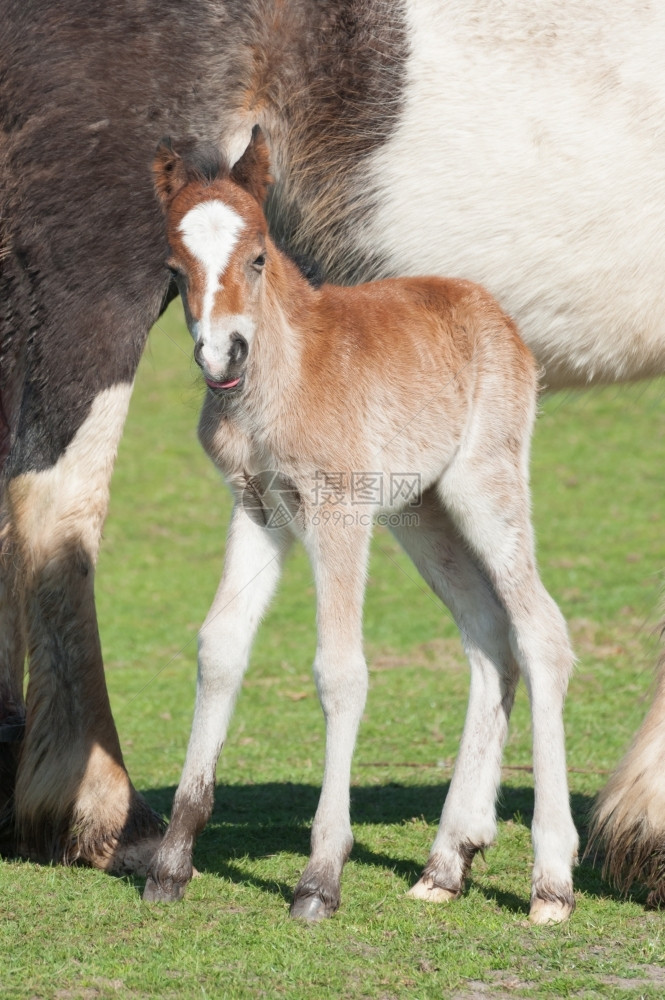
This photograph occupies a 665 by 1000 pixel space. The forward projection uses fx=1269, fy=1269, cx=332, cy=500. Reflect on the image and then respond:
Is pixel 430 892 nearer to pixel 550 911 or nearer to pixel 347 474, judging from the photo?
pixel 550 911

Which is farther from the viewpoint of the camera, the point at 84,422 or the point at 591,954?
the point at 84,422

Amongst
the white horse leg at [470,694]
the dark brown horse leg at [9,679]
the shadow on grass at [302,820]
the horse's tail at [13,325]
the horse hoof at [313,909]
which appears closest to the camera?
the horse hoof at [313,909]

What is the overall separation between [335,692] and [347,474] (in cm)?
70

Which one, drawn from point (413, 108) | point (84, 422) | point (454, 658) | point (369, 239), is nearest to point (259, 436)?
point (84, 422)

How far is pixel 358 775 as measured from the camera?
6.78m

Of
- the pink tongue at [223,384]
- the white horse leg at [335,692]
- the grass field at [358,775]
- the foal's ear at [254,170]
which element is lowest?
the grass field at [358,775]

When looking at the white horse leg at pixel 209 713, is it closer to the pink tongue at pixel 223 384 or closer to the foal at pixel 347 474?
the foal at pixel 347 474

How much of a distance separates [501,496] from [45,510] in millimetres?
1676

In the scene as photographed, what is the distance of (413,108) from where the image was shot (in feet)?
15.6

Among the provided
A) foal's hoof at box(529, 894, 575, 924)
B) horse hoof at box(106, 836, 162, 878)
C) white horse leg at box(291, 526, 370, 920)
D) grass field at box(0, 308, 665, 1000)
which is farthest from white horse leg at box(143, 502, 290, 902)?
foal's hoof at box(529, 894, 575, 924)

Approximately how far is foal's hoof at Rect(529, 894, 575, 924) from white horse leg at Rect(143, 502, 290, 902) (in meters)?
1.12

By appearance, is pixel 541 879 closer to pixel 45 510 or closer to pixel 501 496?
pixel 501 496

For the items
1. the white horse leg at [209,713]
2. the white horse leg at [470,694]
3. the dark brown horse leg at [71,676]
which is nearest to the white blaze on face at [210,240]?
the white horse leg at [209,713]

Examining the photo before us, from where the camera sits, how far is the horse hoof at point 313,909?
13.0 feet
